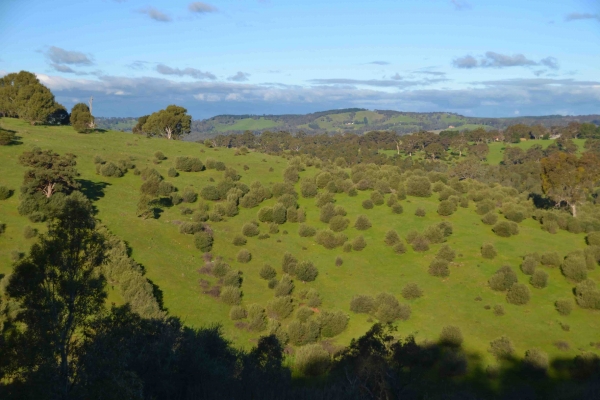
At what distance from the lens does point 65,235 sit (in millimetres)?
14398

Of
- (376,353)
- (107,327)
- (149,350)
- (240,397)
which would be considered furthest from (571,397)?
(107,327)

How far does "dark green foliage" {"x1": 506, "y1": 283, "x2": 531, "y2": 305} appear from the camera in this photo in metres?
38.8

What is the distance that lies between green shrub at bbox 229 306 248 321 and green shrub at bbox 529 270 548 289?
1108 inches

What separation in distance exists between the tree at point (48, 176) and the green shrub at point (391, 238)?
36898 mm

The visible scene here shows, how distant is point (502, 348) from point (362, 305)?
12292 millimetres

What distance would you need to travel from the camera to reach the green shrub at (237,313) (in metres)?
37.4

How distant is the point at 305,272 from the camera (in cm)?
4444

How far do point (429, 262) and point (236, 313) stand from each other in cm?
2324

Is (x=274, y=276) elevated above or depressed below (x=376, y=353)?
below

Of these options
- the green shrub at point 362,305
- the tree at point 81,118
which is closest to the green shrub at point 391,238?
the green shrub at point 362,305

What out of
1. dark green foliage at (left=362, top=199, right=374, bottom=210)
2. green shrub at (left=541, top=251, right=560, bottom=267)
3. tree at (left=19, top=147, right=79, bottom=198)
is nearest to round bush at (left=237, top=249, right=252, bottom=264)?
tree at (left=19, top=147, right=79, bottom=198)

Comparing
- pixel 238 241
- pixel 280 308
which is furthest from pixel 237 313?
pixel 238 241

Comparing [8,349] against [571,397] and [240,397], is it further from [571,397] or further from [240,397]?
[571,397]

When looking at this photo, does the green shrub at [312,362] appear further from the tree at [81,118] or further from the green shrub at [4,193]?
the tree at [81,118]
